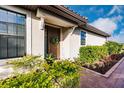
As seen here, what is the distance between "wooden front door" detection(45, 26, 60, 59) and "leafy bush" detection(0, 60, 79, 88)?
7.05 metres

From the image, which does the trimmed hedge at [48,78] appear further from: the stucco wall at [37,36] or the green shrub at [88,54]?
the green shrub at [88,54]

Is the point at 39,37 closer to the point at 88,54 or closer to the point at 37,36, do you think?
the point at 37,36

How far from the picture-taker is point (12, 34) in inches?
266

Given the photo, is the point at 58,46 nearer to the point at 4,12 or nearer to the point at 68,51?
the point at 68,51

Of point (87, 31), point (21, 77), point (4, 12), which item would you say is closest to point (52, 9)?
point (4, 12)

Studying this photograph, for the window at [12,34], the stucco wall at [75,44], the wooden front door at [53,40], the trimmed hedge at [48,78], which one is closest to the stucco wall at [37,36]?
the window at [12,34]

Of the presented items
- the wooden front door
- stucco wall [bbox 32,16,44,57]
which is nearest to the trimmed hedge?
stucco wall [bbox 32,16,44,57]

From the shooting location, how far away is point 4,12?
20.8 feet

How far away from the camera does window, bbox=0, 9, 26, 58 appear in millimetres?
6309

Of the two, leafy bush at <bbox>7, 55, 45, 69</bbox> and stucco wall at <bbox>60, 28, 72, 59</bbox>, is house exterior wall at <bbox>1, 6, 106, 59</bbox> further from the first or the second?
leafy bush at <bbox>7, 55, 45, 69</bbox>

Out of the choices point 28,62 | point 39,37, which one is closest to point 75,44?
point 39,37

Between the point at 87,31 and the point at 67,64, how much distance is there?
37.7ft

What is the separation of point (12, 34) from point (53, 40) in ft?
17.0
